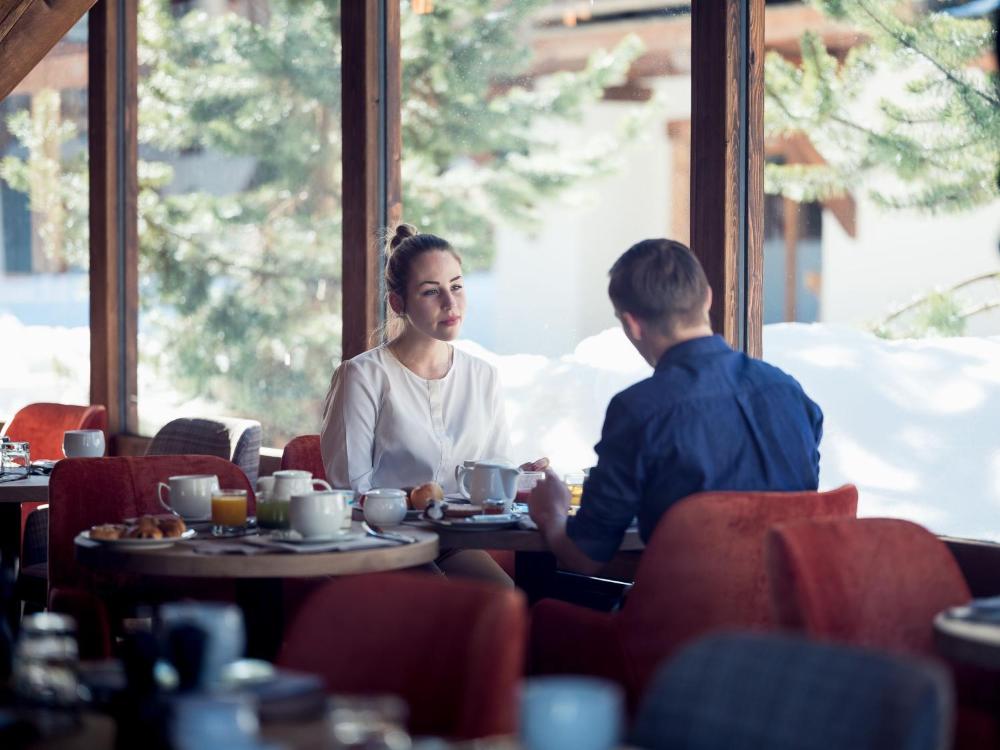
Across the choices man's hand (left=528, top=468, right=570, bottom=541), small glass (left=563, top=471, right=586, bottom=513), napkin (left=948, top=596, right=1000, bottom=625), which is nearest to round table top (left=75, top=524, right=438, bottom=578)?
man's hand (left=528, top=468, right=570, bottom=541)

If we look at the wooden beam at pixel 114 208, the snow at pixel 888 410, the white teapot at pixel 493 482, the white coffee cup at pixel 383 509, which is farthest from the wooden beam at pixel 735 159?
the wooden beam at pixel 114 208

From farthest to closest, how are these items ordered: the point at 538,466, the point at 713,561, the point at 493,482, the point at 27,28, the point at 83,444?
the point at 27,28 < the point at 83,444 < the point at 538,466 < the point at 493,482 < the point at 713,561

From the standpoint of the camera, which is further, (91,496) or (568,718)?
(91,496)

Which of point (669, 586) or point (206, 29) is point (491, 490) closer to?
point (669, 586)

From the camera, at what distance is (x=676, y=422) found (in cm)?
272

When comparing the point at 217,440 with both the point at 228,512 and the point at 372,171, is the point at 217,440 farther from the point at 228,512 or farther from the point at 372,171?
the point at 228,512

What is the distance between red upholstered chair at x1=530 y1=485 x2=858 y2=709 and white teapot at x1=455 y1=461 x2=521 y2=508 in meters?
0.62

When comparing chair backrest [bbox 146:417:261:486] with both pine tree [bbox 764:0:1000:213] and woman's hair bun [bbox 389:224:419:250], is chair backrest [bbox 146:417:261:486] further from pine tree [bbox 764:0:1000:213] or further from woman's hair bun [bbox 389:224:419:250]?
pine tree [bbox 764:0:1000:213]

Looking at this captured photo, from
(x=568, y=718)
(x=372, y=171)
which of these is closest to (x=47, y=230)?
(x=372, y=171)

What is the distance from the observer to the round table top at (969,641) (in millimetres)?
→ 1950

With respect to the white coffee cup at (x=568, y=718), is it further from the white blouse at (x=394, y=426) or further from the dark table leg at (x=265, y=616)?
the white blouse at (x=394, y=426)

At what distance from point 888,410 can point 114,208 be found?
13.9 feet

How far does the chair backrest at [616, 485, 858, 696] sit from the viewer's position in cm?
259

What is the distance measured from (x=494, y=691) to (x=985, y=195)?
2.48 metres
